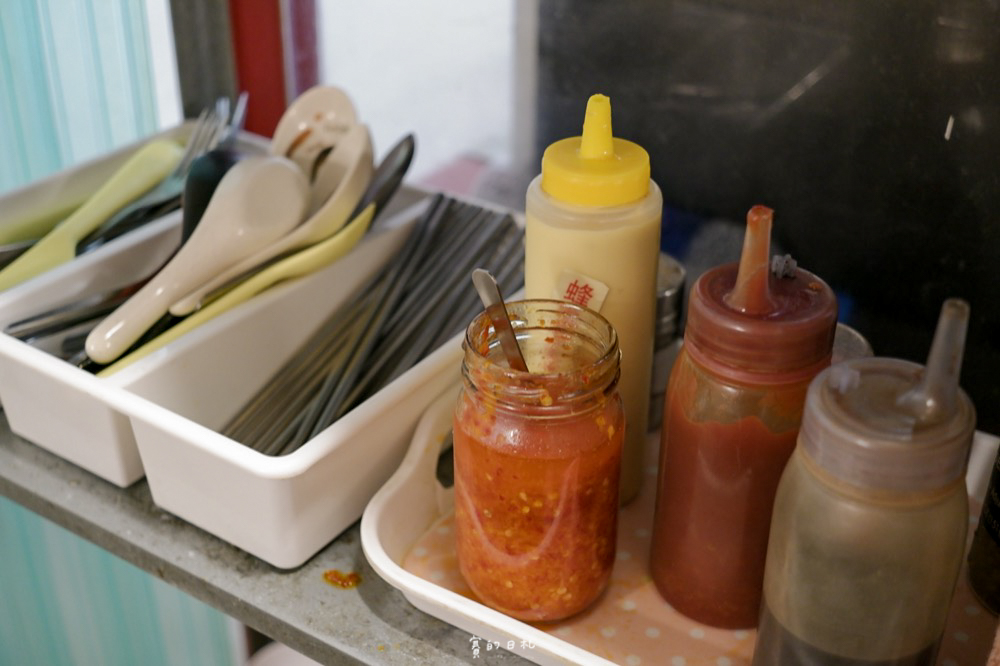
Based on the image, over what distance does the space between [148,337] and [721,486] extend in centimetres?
43

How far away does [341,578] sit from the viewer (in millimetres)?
705

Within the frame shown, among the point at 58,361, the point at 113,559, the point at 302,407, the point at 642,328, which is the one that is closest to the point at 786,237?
the point at 642,328

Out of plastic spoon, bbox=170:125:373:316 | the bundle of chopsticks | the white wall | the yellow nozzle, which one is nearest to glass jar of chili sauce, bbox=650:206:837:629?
the yellow nozzle

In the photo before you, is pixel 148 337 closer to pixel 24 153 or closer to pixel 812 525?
pixel 24 153

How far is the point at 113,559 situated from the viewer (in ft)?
3.32

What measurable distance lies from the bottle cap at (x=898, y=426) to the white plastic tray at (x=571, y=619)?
194 mm

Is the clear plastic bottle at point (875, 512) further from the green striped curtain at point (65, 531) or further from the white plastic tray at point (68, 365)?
the green striped curtain at point (65, 531)

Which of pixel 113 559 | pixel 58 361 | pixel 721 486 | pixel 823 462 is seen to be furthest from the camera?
pixel 113 559

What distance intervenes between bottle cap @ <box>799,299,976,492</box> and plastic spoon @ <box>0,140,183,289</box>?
634 mm

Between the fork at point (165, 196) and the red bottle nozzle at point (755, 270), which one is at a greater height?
the red bottle nozzle at point (755, 270)

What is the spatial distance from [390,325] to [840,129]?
0.38 meters

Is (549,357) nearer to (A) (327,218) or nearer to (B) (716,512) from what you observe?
(B) (716,512)

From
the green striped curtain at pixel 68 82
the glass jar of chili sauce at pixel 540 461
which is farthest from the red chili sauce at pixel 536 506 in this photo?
the green striped curtain at pixel 68 82

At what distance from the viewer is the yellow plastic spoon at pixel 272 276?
771 mm
